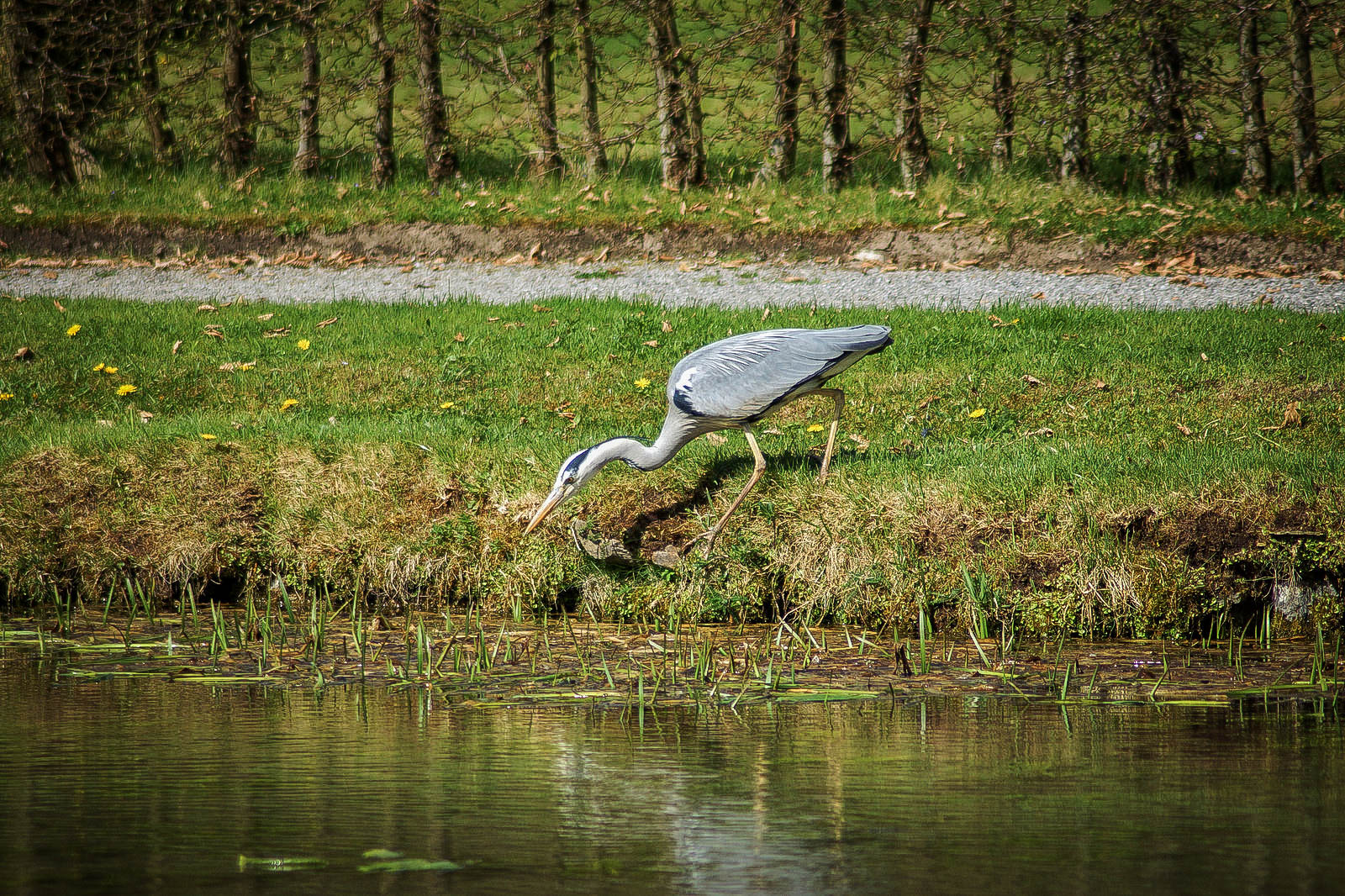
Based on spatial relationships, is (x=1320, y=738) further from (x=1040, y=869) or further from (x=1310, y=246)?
(x=1310, y=246)

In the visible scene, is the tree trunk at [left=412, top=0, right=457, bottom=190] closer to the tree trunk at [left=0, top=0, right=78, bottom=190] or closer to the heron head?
the tree trunk at [left=0, top=0, right=78, bottom=190]

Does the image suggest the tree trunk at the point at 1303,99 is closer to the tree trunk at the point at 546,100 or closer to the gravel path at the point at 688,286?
the gravel path at the point at 688,286

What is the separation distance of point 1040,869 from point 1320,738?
178cm

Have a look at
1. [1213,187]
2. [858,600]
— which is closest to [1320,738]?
[858,600]

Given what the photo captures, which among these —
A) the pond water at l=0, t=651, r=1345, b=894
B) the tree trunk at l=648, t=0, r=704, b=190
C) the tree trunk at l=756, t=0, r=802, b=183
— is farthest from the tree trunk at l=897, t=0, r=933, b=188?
the pond water at l=0, t=651, r=1345, b=894

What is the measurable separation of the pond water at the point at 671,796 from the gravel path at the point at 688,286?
682 centimetres

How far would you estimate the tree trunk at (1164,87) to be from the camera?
13469mm

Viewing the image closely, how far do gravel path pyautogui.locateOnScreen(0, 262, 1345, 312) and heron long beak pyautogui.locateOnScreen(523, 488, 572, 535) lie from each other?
531 centimetres

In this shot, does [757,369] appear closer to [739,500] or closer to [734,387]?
[734,387]

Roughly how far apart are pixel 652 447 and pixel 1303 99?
426 inches

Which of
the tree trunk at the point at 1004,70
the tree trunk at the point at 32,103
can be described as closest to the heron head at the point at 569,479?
the tree trunk at the point at 1004,70

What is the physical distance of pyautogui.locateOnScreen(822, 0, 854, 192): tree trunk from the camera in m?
16.2

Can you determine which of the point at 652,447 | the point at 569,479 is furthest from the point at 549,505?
the point at 652,447

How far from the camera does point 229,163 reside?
17.8 m
